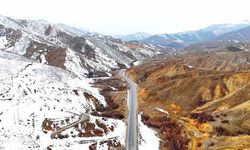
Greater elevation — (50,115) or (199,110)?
(50,115)

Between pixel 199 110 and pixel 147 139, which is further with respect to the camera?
pixel 199 110

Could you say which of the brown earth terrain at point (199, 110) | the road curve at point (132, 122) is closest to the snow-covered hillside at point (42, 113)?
the road curve at point (132, 122)

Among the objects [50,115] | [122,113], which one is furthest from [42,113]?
[122,113]

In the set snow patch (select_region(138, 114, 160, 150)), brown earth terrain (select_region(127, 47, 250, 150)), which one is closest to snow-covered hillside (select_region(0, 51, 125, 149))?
snow patch (select_region(138, 114, 160, 150))

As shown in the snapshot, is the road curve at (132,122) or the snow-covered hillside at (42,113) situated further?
the snow-covered hillside at (42,113)

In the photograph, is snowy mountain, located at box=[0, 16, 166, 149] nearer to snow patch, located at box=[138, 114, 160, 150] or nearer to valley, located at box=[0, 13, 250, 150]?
valley, located at box=[0, 13, 250, 150]

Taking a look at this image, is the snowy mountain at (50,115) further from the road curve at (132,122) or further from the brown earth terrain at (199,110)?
the brown earth terrain at (199,110)

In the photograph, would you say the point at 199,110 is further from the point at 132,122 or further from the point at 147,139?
the point at 147,139

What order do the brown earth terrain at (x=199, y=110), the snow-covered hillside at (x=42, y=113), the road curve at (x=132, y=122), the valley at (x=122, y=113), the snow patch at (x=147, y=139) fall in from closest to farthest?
the road curve at (x=132, y=122) → the snow-covered hillside at (x=42, y=113) → the snow patch at (x=147, y=139) → the valley at (x=122, y=113) → the brown earth terrain at (x=199, y=110)
